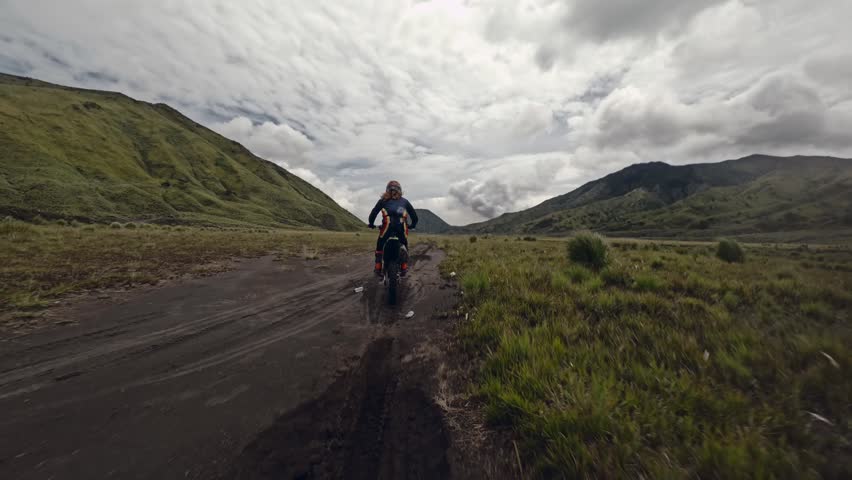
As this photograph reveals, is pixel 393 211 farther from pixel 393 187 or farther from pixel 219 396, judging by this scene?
pixel 219 396

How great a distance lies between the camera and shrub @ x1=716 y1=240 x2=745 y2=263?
38.5ft

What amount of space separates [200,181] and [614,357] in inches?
6750

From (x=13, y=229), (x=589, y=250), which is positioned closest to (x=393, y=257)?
(x=589, y=250)

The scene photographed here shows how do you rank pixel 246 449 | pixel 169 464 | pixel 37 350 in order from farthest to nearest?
pixel 37 350 < pixel 246 449 < pixel 169 464

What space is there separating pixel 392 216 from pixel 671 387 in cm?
685

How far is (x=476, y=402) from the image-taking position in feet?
9.94

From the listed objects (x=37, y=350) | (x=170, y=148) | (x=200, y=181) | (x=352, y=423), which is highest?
(x=170, y=148)

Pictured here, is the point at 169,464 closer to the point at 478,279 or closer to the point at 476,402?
the point at 476,402

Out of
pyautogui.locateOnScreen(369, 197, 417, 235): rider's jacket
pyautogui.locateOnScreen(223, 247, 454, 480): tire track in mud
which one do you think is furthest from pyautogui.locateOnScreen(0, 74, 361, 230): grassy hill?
pyautogui.locateOnScreen(223, 247, 454, 480): tire track in mud

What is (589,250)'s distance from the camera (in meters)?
9.13

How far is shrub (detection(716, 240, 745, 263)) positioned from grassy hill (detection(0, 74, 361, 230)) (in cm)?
6300

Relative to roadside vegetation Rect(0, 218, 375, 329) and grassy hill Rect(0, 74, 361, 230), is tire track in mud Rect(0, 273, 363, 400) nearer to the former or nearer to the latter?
roadside vegetation Rect(0, 218, 375, 329)

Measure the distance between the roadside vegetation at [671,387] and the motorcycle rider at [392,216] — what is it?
3994 mm

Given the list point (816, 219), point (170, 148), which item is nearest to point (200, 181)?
point (170, 148)
